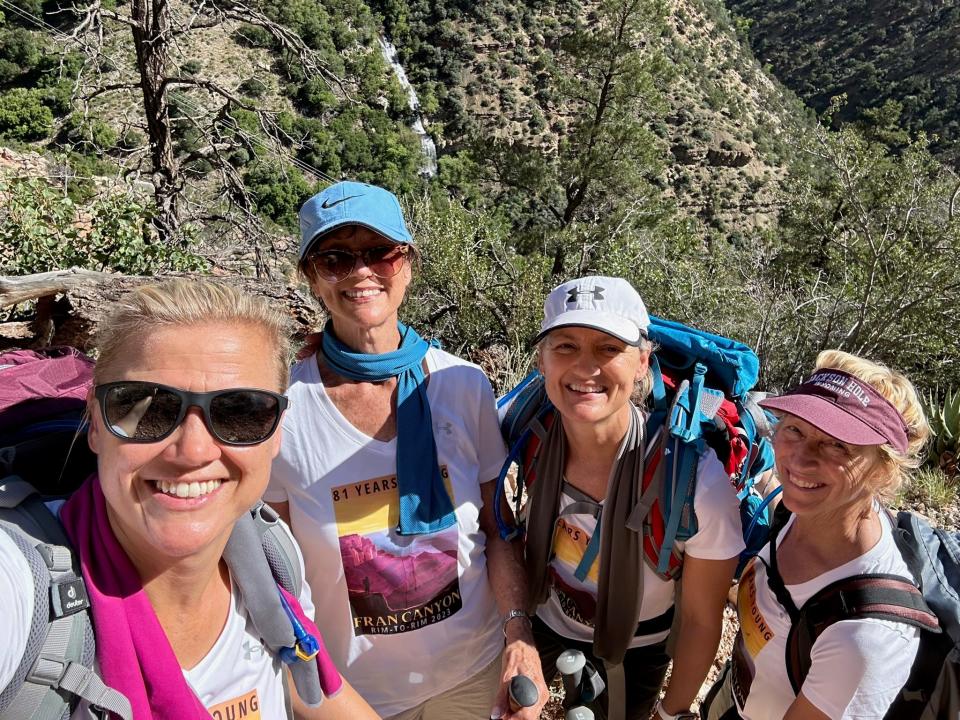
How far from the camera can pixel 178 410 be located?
103cm

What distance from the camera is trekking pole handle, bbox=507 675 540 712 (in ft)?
4.69

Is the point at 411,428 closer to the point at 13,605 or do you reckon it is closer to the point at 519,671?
the point at 519,671

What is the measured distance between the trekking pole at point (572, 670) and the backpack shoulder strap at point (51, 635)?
0.91 meters

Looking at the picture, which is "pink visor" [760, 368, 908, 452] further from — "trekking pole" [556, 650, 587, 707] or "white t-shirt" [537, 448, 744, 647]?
"trekking pole" [556, 650, 587, 707]

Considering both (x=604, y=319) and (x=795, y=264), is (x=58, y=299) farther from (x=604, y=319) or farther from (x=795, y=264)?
(x=795, y=264)

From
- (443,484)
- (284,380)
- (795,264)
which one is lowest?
(795,264)

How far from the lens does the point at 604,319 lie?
1589mm

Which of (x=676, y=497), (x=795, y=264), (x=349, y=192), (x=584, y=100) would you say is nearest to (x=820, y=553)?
(x=676, y=497)

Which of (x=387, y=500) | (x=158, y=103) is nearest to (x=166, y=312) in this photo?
(x=387, y=500)

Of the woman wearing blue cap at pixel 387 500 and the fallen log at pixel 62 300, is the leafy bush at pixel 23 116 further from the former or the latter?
the woman wearing blue cap at pixel 387 500

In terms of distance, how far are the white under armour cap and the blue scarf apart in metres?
0.37

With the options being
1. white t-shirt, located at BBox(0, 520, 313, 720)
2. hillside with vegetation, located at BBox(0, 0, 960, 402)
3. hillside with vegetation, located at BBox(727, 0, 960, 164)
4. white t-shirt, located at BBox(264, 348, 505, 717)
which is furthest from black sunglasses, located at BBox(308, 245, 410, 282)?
A: hillside with vegetation, located at BBox(727, 0, 960, 164)

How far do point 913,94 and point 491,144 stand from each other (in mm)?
34351

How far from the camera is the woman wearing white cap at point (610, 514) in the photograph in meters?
1.59
